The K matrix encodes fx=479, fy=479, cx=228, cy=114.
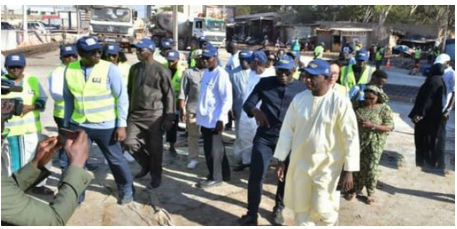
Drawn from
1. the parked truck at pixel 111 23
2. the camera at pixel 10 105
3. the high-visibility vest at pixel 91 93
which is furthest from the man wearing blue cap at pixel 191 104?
the parked truck at pixel 111 23

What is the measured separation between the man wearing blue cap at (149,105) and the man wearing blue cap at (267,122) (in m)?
1.12

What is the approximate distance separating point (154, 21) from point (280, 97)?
105 ft

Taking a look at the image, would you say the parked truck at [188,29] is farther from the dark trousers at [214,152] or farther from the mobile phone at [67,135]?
the mobile phone at [67,135]

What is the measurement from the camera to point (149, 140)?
16.3ft

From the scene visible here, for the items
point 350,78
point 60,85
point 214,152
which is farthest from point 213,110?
point 350,78

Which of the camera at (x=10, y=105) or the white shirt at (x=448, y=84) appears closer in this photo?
the camera at (x=10, y=105)

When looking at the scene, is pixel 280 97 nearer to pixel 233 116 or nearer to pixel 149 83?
pixel 149 83

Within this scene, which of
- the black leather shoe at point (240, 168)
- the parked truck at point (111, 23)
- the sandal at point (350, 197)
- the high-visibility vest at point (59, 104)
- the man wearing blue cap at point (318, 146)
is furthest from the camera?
the parked truck at point (111, 23)

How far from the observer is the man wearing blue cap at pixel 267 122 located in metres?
4.05

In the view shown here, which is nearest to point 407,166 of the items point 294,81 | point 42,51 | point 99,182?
point 294,81

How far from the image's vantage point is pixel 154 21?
34750 mm

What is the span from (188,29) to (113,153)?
30622 millimetres

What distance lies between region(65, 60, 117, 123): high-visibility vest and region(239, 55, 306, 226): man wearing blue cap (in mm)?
1261

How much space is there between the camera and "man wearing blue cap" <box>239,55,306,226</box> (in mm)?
4055
